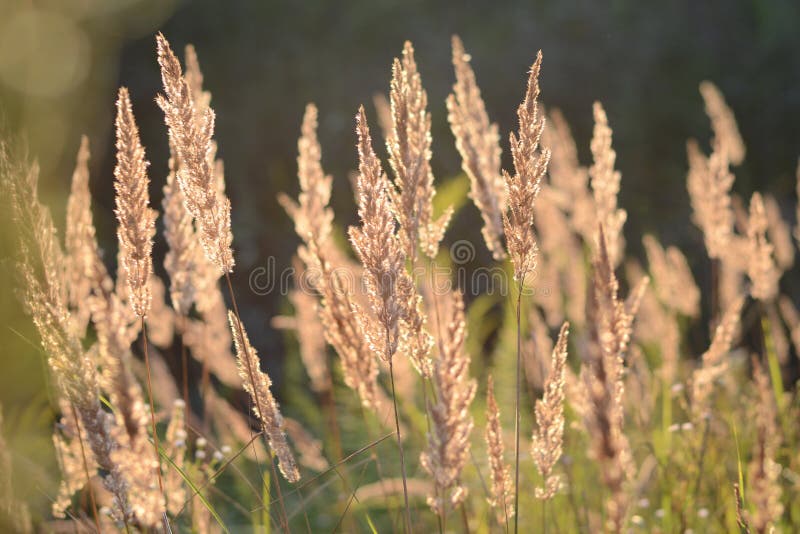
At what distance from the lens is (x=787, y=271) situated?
6137 millimetres

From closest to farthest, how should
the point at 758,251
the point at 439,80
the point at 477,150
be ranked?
1. the point at 477,150
2. the point at 758,251
3. the point at 439,80

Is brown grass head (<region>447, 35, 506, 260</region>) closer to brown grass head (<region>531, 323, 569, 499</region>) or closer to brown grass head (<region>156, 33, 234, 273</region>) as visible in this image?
brown grass head (<region>531, 323, 569, 499</region>)

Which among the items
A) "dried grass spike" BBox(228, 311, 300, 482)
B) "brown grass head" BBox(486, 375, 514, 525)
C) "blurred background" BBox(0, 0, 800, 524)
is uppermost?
"blurred background" BBox(0, 0, 800, 524)

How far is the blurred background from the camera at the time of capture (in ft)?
19.5

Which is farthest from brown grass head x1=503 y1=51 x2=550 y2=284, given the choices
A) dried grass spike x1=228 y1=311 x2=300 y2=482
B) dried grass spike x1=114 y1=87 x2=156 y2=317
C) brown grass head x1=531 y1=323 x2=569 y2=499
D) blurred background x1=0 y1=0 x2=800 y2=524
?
blurred background x1=0 y1=0 x2=800 y2=524

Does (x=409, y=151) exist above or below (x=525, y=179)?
above

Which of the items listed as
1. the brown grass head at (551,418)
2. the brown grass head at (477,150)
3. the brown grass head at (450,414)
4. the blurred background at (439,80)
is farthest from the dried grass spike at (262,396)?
the blurred background at (439,80)

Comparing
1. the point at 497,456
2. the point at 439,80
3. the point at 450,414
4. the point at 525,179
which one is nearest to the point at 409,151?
the point at 525,179

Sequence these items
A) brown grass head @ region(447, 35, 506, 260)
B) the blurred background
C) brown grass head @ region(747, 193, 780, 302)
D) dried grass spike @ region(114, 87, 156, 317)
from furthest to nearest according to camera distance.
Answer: the blurred background
brown grass head @ region(747, 193, 780, 302)
brown grass head @ region(447, 35, 506, 260)
dried grass spike @ region(114, 87, 156, 317)

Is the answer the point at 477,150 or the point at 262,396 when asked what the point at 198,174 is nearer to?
the point at 262,396

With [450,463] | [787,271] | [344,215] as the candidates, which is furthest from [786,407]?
[344,215]

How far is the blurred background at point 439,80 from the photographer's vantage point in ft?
19.5

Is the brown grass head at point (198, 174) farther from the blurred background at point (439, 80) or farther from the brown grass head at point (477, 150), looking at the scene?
the blurred background at point (439, 80)

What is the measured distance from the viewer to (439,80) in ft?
21.3
